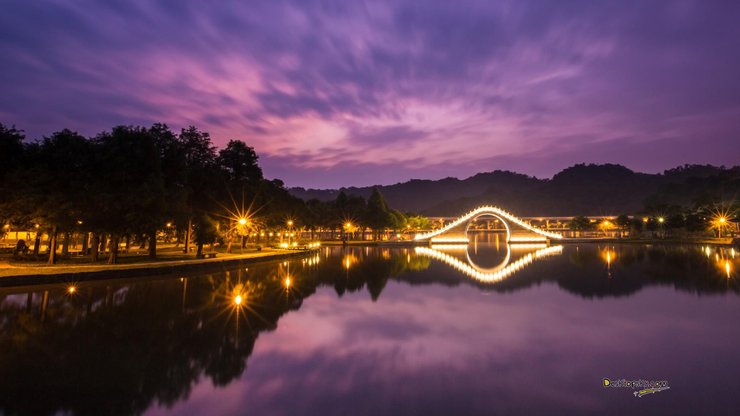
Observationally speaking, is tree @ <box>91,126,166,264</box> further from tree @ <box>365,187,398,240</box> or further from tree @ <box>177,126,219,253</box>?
tree @ <box>365,187,398,240</box>

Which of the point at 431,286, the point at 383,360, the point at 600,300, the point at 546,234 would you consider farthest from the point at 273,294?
the point at 546,234

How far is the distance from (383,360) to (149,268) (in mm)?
18345

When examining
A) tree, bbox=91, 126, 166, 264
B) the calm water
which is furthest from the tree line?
the calm water

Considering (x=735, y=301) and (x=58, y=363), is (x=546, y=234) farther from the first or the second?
(x=58, y=363)

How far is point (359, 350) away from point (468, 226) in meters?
72.4

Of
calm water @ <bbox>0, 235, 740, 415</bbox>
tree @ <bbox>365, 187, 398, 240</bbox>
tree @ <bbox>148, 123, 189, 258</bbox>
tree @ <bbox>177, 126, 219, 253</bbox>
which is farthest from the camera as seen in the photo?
tree @ <bbox>365, 187, 398, 240</bbox>

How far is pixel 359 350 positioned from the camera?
10.5 meters

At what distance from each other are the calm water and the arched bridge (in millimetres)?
56901

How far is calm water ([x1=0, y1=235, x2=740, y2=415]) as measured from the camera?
23.5 feet

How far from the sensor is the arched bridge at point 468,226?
76438mm

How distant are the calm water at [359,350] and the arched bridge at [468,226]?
56.9m

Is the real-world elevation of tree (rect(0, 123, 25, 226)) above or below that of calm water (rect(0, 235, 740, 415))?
above

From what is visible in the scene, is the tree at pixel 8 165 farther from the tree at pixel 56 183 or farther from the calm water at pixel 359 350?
the calm water at pixel 359 350

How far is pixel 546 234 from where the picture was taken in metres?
79.8
